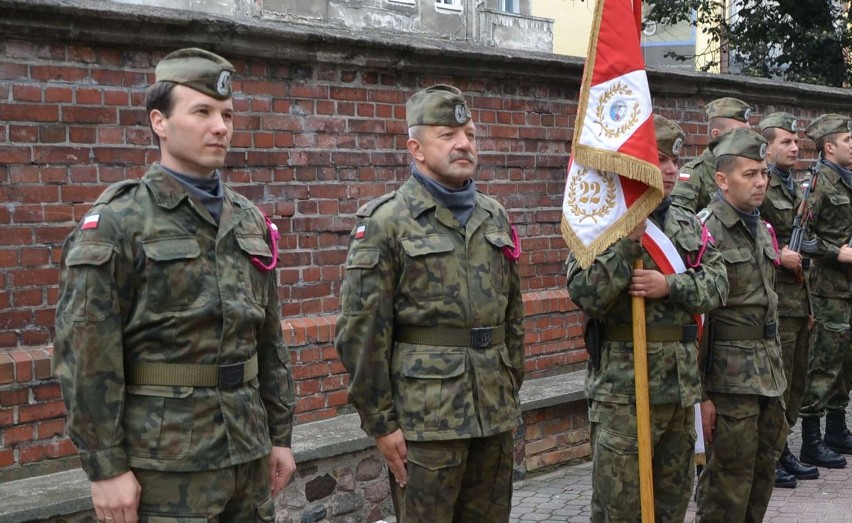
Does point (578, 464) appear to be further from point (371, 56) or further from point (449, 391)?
point (449, 391)

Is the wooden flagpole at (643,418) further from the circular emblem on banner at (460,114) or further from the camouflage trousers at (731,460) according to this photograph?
the circular emblem on banner at (460,114)

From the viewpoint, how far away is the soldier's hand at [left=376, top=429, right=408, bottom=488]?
441 centimetres

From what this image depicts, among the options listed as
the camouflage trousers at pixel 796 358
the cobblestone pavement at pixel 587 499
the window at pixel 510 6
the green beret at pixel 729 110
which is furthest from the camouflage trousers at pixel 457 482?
the window at pixel 510 6

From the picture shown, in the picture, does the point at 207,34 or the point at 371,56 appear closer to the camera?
the point at 207,34

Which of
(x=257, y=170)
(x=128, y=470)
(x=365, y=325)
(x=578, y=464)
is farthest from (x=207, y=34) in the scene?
(x=578, y=464)

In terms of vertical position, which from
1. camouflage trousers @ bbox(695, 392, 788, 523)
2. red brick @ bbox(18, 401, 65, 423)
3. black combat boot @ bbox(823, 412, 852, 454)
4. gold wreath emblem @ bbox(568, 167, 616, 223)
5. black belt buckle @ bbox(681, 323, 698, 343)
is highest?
gold wreath emblem @ bbox(568, 167, 616, 223)

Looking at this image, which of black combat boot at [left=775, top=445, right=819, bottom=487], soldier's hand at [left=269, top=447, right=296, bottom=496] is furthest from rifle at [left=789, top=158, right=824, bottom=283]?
soldier's hand at [left=269, top=447, right=296, bottom=496]

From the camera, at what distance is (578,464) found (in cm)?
789

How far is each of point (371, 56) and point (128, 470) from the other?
3526mm

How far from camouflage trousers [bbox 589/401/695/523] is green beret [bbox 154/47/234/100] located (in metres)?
2.31

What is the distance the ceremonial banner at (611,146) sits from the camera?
16.5 ft

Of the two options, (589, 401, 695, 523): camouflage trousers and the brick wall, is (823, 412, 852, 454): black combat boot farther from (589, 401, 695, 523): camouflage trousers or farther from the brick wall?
(589, 401, 695, 523): camouflage trousers

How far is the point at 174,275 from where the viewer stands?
3604mm

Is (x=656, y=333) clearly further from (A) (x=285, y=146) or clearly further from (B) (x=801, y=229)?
(B) (x=801, y=229)
